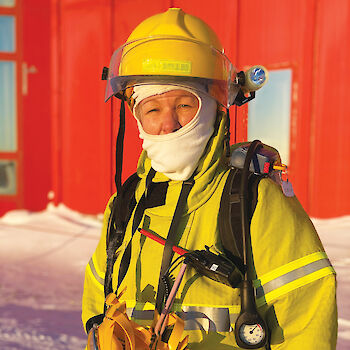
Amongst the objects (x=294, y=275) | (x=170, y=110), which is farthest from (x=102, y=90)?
(x=294, y=275)

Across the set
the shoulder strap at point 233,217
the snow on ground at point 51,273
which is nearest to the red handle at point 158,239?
the shoulder strap at point 233,217

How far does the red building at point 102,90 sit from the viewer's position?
20.6ft

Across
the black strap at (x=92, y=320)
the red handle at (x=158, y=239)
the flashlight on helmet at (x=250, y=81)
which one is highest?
the flashlight on helmet at (x=250, y=81)

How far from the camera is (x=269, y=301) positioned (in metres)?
1.26

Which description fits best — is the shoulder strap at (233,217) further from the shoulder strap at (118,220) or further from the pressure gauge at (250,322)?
the shoulder strap at (118,220)

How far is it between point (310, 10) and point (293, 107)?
1.32 meters

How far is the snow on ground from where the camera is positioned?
3272 mm

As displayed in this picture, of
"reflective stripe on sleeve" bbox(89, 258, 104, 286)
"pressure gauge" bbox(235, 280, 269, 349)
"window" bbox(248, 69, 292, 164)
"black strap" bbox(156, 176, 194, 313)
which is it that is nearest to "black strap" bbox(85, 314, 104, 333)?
"reflective stripe on sleeve" bbox(89, 258, 104, 286)

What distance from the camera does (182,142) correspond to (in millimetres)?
1437

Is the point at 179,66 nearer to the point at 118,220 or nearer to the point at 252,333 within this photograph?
the point at 118,220

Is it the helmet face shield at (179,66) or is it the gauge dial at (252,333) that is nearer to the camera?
the gauge dial at (252,333)

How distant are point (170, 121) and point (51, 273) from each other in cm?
376

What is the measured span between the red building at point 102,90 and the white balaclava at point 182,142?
15.3 ft

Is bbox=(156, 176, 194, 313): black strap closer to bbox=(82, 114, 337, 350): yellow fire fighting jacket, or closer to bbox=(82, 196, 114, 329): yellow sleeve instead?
bbox=(82, 114, 337, 350): yellow fire fighting jacket
